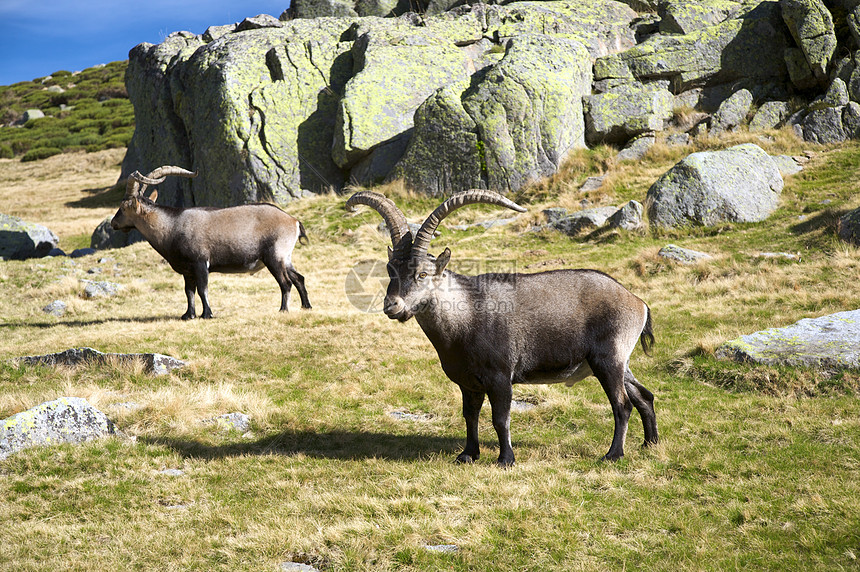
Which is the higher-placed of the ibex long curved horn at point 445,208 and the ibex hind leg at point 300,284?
the ibex long curved horn at point 445,208

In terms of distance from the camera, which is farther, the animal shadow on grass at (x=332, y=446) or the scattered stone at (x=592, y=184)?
the scattered stone at (x=592, y=184)

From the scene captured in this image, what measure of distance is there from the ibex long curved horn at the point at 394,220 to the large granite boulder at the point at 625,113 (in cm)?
2170

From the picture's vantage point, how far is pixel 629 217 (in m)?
21.4

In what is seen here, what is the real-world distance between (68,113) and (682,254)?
293ft

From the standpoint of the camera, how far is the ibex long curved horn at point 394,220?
8.38 meters

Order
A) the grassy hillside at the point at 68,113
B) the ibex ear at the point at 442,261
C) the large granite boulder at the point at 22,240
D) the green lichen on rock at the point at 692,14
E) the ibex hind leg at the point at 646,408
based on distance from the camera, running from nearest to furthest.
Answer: the ibex ear at the point at 442,261
the ibex hind leg at the point at 646,408
the large granite boulder at the point at 22,240
the green lichen on rock at the point at 692,14
the grassy hillside at the point at 68,113

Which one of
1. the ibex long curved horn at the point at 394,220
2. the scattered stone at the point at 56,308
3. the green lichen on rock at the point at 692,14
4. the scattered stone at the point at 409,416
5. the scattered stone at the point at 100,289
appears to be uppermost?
the green lichen on rock at the point at 692,14

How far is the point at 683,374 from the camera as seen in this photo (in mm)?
11367

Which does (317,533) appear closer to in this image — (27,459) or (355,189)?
(27,459)

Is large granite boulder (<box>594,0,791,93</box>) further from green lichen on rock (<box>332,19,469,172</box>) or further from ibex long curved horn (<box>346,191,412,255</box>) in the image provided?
ibex long curved horn (<box>346,191,412,255</box>)

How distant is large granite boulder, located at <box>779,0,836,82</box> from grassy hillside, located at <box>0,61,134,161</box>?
59.9 m

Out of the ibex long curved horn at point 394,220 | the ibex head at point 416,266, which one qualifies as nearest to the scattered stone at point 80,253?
the ibex long curved horn at point 394,220

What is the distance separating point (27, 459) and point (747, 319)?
12919 mm

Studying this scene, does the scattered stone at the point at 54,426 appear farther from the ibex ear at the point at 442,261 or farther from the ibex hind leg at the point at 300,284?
the ibex hind leg at the point at 300,284
